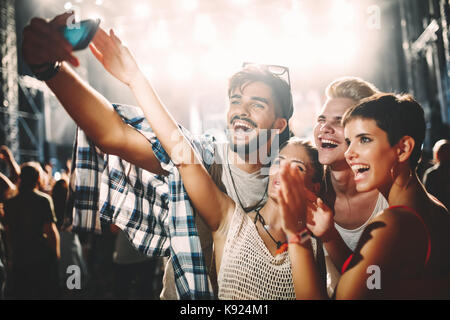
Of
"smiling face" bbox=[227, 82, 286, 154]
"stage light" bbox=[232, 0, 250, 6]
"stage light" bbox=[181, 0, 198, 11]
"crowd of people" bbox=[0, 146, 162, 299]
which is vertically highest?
"stage light" bbox=[232, 0, 250, 6]

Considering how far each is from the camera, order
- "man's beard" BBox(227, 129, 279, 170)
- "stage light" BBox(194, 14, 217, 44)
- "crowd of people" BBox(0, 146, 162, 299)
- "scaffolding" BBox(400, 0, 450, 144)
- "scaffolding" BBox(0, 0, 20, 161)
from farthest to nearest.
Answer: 1. "scaffolding" BBox(0, 0, 20, 161)
2. "stage light" BBox(194, 14, 217, 44)
3. "scaffolding" BBox(400, 0, 450, 144)
4. "crowd of people" BBox(0, 146, 162, 299)
5. "man's beard" BBox(227, 129, 279, 170)

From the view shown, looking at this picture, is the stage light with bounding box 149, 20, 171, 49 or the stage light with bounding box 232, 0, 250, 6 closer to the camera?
the stage light with bounding box 232, 0, 250, 6

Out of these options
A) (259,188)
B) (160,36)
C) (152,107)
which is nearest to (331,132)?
(259,188)

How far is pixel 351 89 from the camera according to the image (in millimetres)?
1469

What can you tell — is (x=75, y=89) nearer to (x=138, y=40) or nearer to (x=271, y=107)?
(x=271, y=107)

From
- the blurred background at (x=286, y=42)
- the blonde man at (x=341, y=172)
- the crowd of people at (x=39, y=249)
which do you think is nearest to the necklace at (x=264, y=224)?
the blonde man at (x=341, y=172)

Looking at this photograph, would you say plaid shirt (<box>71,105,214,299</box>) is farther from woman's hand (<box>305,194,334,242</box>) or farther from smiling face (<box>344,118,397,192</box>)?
smiling face (<box>344,118,397,192</box>)

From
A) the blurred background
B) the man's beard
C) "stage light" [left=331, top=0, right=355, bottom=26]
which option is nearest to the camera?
the man's beard

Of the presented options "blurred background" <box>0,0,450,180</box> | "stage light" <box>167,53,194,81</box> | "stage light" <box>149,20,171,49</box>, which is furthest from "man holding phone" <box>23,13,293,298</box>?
"stage light" <box>149,20,171,49</box>

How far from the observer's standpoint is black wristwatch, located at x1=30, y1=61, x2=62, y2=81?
922 mm

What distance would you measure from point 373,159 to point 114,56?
0.98 m

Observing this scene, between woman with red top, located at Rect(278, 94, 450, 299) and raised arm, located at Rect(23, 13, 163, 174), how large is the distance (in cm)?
55

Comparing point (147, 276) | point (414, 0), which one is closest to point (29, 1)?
point (147, 276)

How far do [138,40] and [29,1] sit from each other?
369 centimetres
